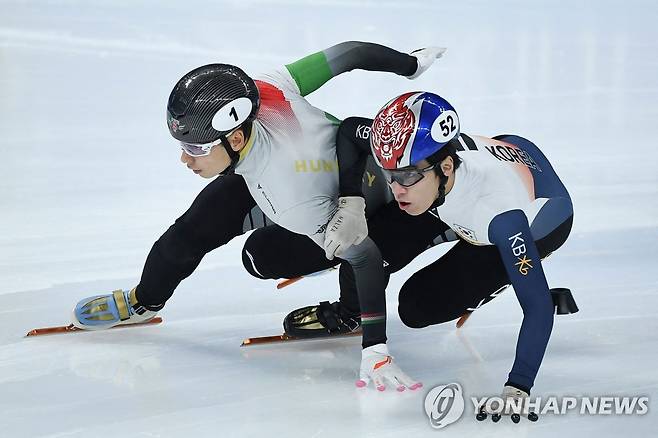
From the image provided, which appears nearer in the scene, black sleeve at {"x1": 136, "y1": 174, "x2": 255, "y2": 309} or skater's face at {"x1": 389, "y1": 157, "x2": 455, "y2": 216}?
skater's face at {"x1": 389, "y1": 157, "x2": 455, "y2": 216}

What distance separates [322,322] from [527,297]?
1.32 m

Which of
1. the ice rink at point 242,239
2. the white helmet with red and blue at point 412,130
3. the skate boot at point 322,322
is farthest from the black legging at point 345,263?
the white helmet with red and blue at point 412,130

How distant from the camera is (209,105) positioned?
351 cm

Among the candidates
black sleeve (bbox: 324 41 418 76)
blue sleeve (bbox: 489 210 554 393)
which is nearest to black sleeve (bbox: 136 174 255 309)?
black sleeve (bbox: 324 41 418 76)

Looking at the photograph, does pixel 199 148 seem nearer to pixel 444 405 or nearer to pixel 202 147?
pixel 202 147

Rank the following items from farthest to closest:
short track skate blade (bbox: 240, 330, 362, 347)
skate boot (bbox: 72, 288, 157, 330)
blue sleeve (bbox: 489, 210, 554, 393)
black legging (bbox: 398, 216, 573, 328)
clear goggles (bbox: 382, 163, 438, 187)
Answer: skate boot (bbox: 72, 288, 157, 330) < short track skate blade (bbox: 240, 330, 362, 347) < black legging (bbox: 398, 216, 573, 328) < clear goggles (bbox: 382, 163, 438, 187) < blue sleeve (bbox: 489, 210, 554, 393)

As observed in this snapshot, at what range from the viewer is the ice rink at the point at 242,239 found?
11.6 ft

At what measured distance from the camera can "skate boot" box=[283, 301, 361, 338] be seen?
4381 mm

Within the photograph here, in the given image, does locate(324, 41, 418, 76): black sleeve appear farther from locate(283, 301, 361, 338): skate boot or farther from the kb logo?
the kb logo

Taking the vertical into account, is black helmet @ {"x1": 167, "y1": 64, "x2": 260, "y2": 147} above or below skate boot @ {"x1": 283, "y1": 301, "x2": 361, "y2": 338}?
above

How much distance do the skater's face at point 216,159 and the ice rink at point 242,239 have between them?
78 centimetres

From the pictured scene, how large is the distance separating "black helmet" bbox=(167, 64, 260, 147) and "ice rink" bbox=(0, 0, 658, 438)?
0.92m

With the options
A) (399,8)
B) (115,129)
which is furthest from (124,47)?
(399,8)

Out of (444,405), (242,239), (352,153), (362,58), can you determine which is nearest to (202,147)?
(352,153)
